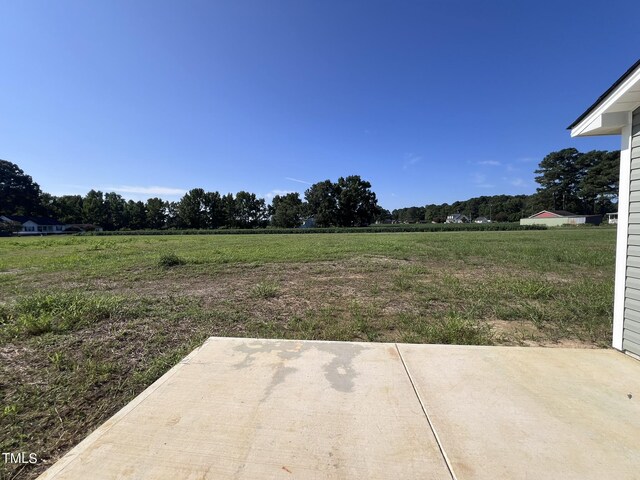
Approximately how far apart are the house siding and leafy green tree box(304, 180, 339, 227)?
196 ft

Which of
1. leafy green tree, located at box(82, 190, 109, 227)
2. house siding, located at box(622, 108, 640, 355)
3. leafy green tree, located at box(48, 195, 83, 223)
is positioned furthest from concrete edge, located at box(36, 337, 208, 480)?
leafy green tree, located at box(48, 195, 83, 223)

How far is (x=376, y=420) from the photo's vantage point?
187 cm

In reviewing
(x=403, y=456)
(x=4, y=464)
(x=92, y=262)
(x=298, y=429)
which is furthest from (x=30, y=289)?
(x=403, y=456)

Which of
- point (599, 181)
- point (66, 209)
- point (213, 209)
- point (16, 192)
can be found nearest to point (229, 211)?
point (213, 209)

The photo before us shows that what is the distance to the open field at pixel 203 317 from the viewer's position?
2.29m

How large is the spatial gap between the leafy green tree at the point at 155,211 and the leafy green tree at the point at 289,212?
1018 inches

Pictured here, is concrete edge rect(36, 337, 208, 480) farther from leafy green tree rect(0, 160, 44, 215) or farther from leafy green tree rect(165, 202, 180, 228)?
leafy green tree rect(0, 160, 44, 215)

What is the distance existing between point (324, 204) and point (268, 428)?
6105cm

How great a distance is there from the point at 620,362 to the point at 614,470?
176 cm

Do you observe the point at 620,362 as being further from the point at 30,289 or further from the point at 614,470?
the point at 30,289

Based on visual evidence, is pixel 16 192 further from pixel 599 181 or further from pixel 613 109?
pixel 599 181

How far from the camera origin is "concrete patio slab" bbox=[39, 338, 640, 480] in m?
1.51

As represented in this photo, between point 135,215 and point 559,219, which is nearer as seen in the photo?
point 559,219

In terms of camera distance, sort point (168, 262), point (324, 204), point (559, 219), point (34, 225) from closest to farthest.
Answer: point (168, 262)
point (559, 219)
point (34, 225)
point (324, 204)
